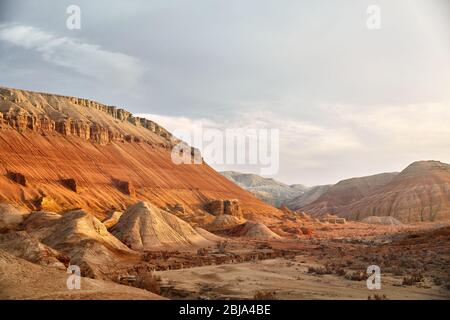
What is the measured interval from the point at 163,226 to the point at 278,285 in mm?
20179

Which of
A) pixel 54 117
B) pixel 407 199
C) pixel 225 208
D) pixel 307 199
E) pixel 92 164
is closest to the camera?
pixel 225 208

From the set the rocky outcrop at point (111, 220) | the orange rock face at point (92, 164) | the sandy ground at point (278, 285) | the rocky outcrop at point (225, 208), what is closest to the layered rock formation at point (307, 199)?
the orange rock face at point (92, 164)

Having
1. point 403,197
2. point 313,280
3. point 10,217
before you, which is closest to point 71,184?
point 10,217

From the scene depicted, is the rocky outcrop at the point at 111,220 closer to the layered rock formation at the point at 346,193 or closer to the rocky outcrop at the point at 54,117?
the rocky outcrop at the point at 54,117

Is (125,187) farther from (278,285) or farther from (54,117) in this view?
(278,285)

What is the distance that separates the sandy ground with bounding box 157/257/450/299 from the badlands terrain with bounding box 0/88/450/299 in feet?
0.24

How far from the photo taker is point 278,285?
51.2 feet

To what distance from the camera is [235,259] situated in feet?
89.2

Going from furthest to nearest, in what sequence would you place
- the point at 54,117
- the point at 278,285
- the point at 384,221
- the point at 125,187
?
the point at 384,221, the point at 54,117, the point at 125,187, the point at 278,285

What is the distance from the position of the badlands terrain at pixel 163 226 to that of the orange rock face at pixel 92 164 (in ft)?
1.02

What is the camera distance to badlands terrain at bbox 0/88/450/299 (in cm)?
1468

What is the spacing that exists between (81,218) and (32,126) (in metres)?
53.4
